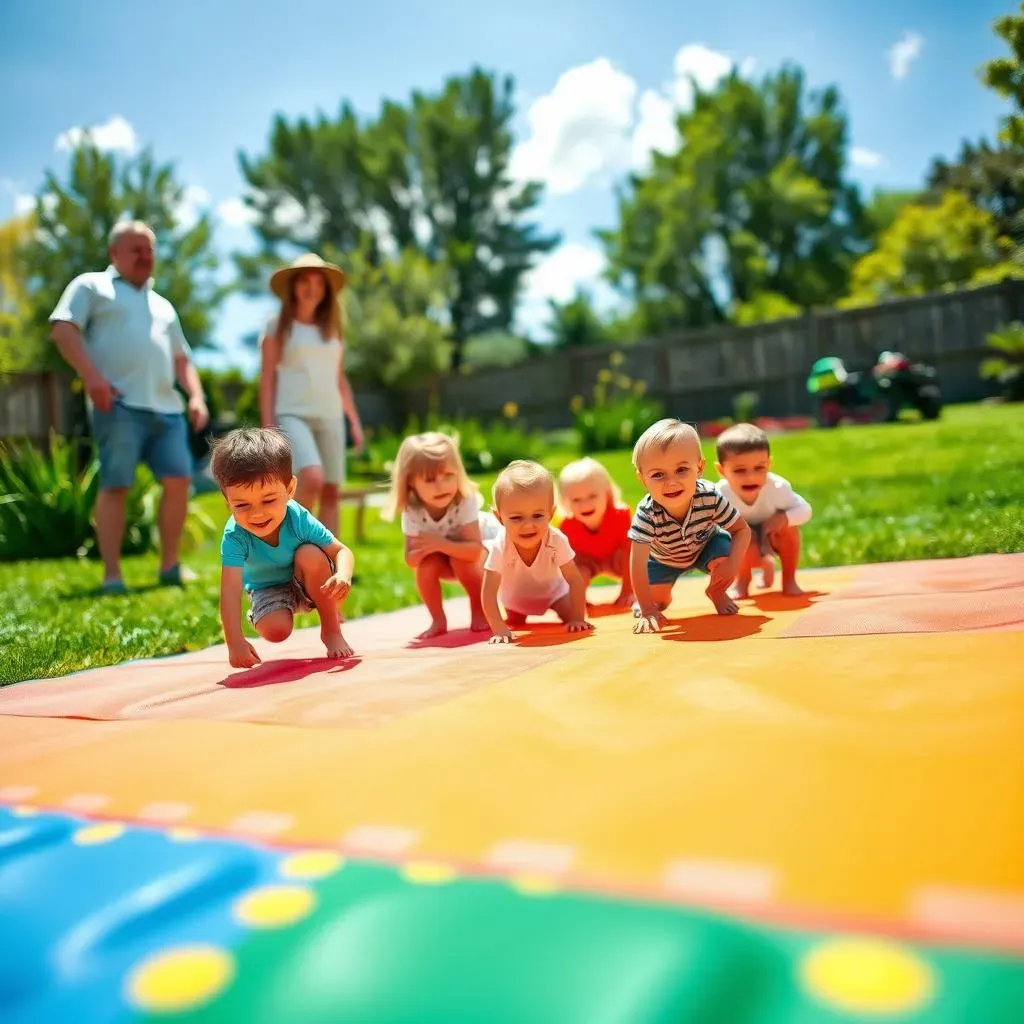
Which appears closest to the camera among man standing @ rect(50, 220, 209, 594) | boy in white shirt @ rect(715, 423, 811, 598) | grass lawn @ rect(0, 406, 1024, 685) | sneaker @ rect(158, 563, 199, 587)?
boy in white shirt @ rect(715, 423, 811, 598)

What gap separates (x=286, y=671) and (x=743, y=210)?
3327cm

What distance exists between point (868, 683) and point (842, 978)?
1.08 m

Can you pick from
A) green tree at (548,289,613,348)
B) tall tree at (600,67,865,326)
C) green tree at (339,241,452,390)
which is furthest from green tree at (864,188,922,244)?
green tree at (339,241,452,390)

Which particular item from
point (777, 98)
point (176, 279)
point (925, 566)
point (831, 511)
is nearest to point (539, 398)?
point (176, 279)

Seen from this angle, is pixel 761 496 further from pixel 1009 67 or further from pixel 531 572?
pixel 1009 67

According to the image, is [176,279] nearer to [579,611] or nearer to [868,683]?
[579,611]

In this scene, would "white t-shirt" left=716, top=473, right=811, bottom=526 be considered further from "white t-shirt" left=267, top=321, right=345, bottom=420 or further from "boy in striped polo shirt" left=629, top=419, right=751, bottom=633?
"white t-shirt" left=267, top=321, right=345, bottom=420

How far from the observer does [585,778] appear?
1.42 meters

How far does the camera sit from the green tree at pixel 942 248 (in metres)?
27.1

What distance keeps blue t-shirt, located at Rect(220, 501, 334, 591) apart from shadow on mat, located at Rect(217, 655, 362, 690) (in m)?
0.33

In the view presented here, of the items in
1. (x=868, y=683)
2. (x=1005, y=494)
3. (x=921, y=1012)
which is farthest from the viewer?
(x=1005, y=494)

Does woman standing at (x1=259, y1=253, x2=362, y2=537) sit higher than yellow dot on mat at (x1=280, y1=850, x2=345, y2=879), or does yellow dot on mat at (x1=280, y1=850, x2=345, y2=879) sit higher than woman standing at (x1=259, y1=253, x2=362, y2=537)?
woman standing at (x1=259, y1=253, x2=362, y2=537)

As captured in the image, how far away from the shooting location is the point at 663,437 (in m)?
3.06

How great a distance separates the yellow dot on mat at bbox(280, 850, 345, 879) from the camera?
120 cm
